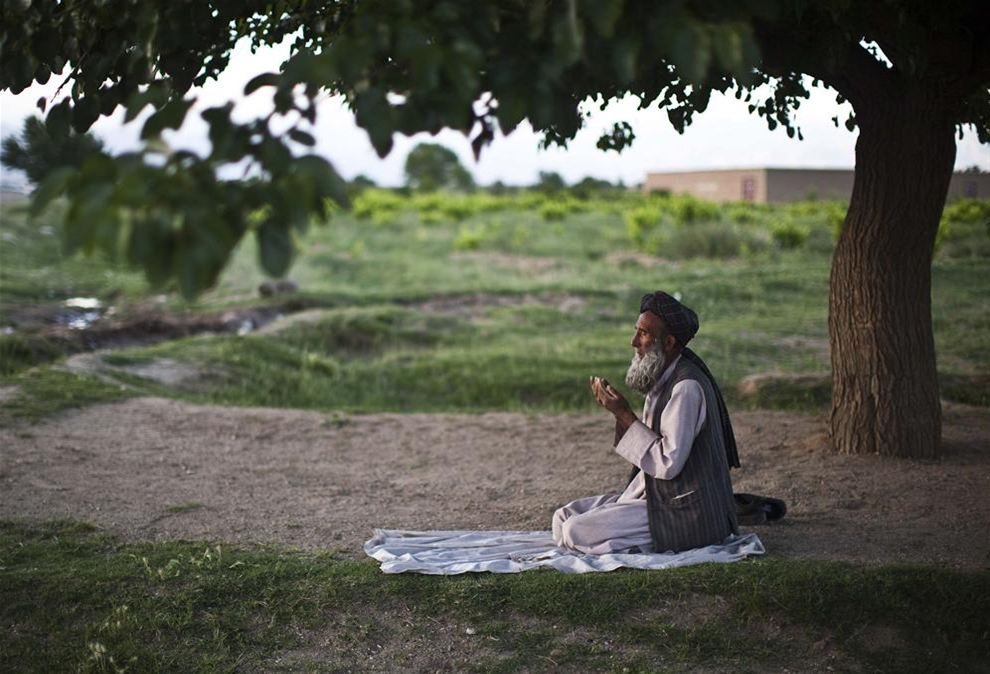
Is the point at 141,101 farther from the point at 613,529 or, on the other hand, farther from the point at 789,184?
the point at 789,184

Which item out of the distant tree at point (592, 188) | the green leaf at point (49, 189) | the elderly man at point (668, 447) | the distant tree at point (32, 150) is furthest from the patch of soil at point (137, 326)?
the distant tree at point (592, 188)

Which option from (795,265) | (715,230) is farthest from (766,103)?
(715,230)

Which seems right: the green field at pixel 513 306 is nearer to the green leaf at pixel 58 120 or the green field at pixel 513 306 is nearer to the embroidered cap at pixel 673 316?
the green leaf at pixel 58 120

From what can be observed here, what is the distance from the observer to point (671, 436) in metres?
4.72

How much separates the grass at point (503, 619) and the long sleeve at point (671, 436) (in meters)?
0.45

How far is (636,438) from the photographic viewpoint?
15.6ft

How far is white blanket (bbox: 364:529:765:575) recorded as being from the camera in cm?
479

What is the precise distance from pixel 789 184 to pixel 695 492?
8326 mm

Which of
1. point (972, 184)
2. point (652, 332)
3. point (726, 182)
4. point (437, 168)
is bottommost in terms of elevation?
point (652, 332)

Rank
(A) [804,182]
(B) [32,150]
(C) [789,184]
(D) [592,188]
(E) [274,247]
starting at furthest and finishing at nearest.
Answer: (D) [592,188]
(C) [789,184]
(A) [804,182]
(B) [32,150]
(E) [274,247]

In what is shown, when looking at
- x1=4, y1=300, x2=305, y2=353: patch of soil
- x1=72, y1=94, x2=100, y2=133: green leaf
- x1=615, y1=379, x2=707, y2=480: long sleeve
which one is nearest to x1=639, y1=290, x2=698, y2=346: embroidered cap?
x1=615, y1=379, x2=707, y2=480: long sleeve

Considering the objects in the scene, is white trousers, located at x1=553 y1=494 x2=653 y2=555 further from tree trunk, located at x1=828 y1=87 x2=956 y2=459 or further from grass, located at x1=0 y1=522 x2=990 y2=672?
tree trunk, located at x1=828 y1=87 x2=956 y2=459

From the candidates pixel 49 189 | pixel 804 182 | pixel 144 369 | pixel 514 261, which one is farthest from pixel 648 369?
pixel 514 261

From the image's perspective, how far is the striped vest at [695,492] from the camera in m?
4.78
